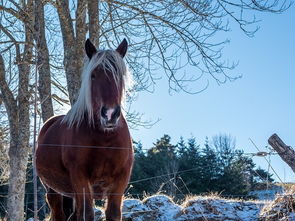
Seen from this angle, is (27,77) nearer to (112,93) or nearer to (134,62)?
(134,62)

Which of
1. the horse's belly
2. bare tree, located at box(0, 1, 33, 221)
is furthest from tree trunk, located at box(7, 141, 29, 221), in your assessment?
the horse's belly

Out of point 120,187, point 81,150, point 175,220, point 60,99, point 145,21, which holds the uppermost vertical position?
point 145,21

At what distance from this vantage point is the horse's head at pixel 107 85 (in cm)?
361

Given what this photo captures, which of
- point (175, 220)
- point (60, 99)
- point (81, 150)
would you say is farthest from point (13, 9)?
point (81, 150)

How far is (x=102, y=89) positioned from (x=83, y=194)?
0.98 meters

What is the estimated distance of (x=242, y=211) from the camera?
6.38 meters

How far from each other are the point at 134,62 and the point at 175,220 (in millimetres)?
4187

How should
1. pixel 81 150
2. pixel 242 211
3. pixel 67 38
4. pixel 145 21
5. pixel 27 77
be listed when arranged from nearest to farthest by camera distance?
pixel 81 150 < pixel 242 211 < pixel 67 38 < pixel 145 21 < pixel 27 77

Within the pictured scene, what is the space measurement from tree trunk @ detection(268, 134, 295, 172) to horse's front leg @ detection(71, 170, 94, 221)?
2040mm

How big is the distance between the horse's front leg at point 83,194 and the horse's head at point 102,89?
0.51 metres

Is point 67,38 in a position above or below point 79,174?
above

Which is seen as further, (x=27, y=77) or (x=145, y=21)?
(x=27, y=77)

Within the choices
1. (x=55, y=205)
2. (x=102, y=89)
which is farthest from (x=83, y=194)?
(x=55, y=205)

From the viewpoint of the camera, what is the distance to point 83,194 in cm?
396
